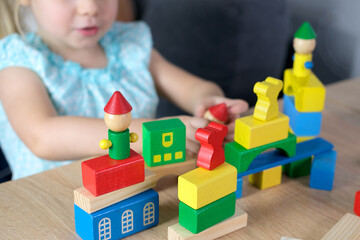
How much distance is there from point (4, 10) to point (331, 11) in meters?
1.18

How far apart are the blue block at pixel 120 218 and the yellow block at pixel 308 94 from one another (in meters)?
0.26

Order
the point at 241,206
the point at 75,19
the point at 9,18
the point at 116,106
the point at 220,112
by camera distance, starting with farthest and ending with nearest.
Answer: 1. the point at 9,18
2. the point at 75,19
3. the point at 220,112
4. the point at 241,206
5. the point at 116,106

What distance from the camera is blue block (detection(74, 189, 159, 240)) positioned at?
0.49 metres

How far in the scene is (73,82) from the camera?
94cm

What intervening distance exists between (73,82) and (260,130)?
516mm

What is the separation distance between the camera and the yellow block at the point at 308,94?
632 millimetres

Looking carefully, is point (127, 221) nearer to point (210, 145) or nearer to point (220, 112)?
point (210, 145)

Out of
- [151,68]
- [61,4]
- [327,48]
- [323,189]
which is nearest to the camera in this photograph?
[323,189]

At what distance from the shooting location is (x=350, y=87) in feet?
3.26

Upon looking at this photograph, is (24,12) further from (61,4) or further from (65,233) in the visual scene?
(65,233)

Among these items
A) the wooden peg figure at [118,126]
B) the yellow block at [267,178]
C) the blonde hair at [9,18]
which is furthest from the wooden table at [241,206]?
the blonde hair at [9,18]

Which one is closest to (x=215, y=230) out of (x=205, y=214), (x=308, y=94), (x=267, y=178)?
(x=205, y=214)

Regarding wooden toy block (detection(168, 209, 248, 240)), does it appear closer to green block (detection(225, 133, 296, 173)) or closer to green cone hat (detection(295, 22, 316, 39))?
green block (detection(225, 133, 296, 173))

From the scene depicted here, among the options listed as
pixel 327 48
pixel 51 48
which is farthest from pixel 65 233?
pixel 327 48
